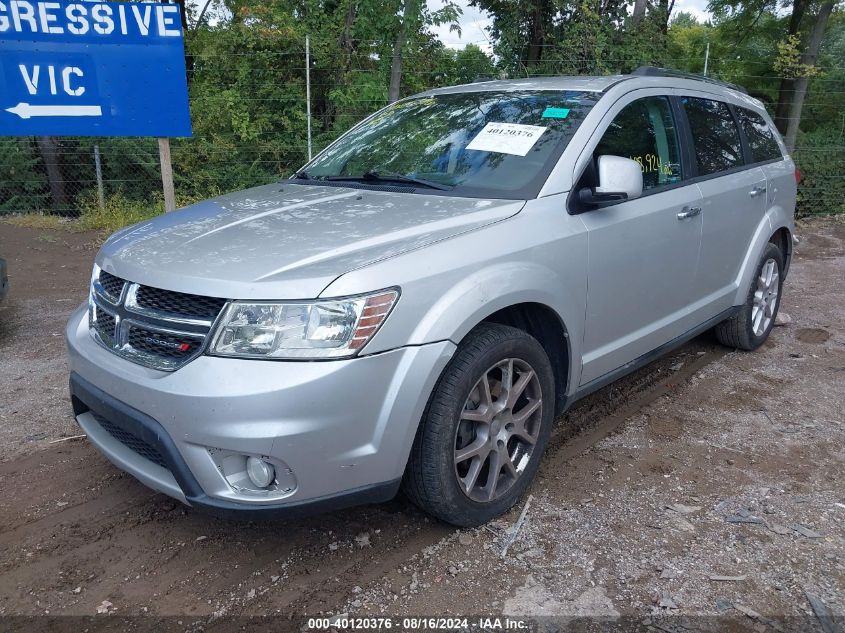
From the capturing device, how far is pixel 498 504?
2910 mm

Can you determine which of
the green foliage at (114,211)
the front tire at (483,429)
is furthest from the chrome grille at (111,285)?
the green foliage at (114,211)

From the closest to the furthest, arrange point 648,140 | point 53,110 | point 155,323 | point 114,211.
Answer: point 155,323
point 648,140
point 53,110
point 114,211

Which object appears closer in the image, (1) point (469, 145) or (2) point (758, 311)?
(1) point (469, 145)

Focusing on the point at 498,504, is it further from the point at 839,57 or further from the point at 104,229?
the point at 839,57

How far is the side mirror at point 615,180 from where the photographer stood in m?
3.04

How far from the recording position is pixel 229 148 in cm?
1094

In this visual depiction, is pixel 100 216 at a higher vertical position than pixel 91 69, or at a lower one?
lower

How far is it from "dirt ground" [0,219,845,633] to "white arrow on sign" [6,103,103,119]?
3510 mm

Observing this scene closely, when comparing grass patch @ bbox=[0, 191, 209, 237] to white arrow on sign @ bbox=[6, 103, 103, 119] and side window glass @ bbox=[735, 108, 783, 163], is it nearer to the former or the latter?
white arrow on sign @ bbox=[6, 103, 103, 119]

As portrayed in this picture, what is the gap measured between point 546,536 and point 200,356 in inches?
62.1

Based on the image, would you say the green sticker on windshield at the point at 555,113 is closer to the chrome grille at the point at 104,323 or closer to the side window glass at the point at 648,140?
the side window glass at the point at 648,140

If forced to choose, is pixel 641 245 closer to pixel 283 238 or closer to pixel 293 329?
pixel 283 238

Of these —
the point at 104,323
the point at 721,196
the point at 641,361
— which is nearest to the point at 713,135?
the point at 721,196

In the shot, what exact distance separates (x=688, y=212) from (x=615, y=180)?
984 millimetres
